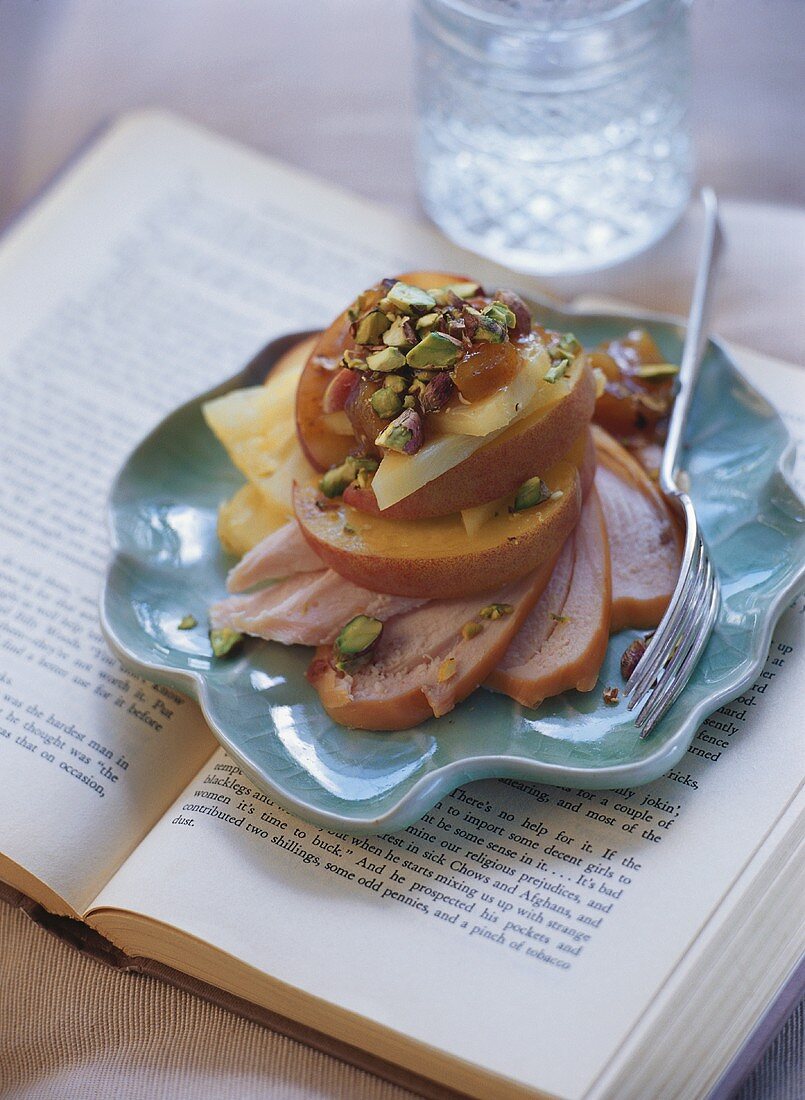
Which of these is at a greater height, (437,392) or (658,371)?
(437,392)

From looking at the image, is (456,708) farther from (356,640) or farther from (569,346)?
(569,346)

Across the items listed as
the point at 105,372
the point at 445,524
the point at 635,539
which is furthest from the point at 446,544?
the point at 105,372

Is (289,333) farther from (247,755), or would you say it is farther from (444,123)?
(247,755)

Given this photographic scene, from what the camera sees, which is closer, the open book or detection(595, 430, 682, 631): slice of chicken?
the open book

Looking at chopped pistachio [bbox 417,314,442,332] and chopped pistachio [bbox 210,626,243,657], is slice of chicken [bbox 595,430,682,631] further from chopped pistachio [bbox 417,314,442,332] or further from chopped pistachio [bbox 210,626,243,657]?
chopped pistachio [bbox 210,626,243,657]

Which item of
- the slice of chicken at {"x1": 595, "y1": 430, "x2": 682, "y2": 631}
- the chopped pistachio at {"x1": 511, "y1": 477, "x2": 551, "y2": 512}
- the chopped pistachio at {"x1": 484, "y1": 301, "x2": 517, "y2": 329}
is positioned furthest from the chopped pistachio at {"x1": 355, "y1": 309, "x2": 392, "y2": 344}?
the slice of chicken at {"x1": 595, "y1": 430, "x2": 682, "y2": 631}

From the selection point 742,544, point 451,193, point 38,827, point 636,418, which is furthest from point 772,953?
point 451,193
